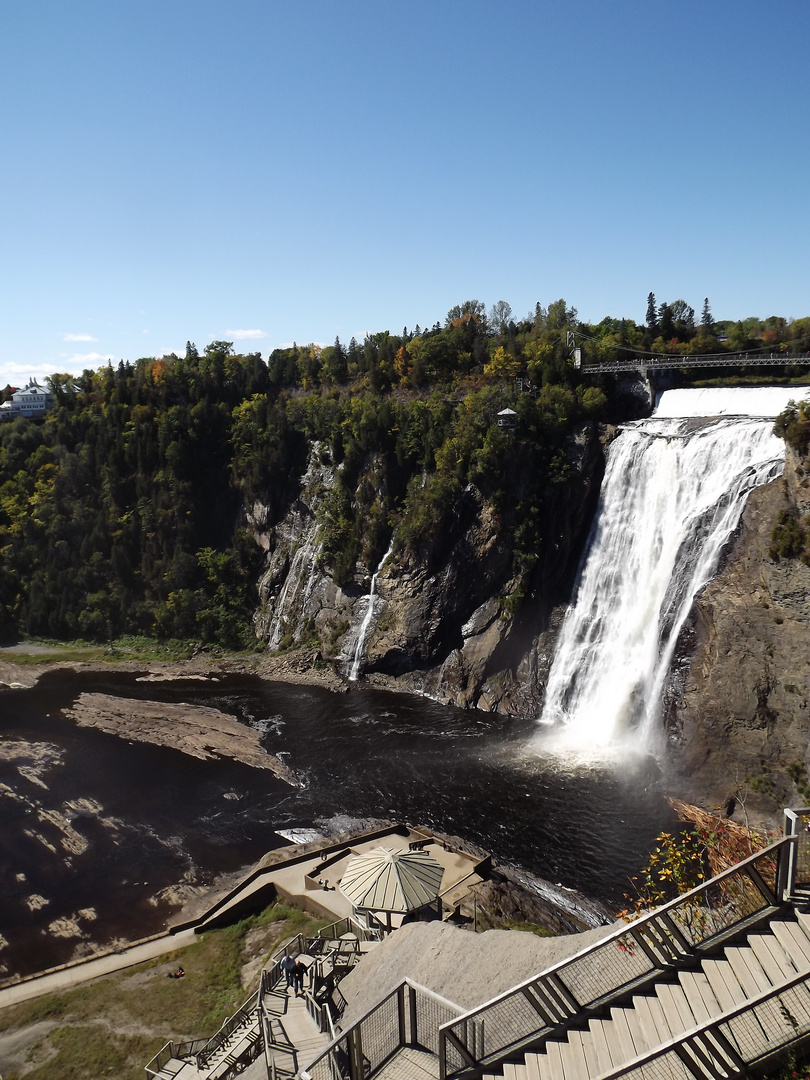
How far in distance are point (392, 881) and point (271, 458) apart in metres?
55.1

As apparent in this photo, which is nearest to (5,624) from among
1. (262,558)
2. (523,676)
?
(262,558)

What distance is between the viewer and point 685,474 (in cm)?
4447

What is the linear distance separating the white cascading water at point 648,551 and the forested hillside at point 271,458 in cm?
504

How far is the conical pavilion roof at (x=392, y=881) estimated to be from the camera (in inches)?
899

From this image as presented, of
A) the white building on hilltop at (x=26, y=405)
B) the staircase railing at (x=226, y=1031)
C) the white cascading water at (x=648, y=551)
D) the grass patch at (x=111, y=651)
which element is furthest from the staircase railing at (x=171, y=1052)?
the white building on hilltop at (x=26, y=405)

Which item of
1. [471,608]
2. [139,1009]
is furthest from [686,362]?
[139,1009]

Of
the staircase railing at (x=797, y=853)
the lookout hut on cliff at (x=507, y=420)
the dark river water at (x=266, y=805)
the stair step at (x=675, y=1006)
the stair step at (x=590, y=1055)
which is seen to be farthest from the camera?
the lookout hut on cliff at (x=507, y=420)

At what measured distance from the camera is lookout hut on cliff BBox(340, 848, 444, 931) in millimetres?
22859

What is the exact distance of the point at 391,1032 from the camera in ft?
39.9

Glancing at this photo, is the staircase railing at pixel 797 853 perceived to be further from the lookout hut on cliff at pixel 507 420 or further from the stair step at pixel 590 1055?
the lookout hut on cliff at pixel 507 420

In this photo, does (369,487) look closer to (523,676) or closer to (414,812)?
(523,676)

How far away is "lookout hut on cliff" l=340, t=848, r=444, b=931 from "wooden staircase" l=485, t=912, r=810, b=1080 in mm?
12312

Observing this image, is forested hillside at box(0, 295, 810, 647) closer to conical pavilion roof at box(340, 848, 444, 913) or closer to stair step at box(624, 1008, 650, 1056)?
conical pavilion roof at box(340, 848, 444, 913)

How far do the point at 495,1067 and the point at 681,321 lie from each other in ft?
233
